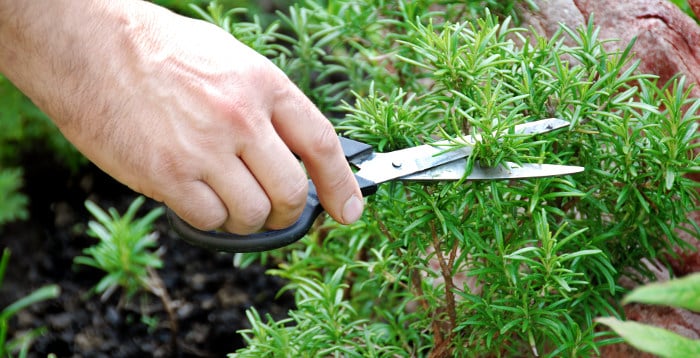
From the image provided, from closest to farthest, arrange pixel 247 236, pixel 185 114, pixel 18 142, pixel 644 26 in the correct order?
pixel 185 114, pixel 247 236, pixel 644 26, pixel 18 142

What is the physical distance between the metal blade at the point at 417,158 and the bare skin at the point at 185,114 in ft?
0.25

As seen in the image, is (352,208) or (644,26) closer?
(352,208)

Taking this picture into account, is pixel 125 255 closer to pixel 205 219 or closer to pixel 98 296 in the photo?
pixel 98 296

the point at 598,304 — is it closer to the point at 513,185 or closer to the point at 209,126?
the point at 513,185

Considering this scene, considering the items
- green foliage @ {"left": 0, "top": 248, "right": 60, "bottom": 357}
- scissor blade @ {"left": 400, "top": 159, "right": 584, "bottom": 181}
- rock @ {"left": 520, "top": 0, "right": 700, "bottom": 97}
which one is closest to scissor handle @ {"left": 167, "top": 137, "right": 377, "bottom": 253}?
scissor blade @ {"left": 400, "top": 159, "right": 584, "bottom": 181}

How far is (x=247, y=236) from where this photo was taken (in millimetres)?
1584

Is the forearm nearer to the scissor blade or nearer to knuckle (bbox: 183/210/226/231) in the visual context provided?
knuckle (bbox: 183/210/226/231)

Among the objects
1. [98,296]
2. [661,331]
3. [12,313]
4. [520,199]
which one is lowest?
[98,296]

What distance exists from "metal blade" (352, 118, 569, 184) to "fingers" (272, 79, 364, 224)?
0.22 ft

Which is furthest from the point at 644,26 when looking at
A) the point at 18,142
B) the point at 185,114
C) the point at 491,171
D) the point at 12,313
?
the point at 18,142

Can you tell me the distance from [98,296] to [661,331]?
2.42 meters

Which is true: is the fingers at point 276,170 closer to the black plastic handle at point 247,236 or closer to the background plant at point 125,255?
the black plastic handle at point 247,236

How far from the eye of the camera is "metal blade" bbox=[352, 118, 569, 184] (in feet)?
5.06

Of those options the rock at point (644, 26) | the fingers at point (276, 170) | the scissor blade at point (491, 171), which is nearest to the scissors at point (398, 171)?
the scissor blade at point (491, 171)
